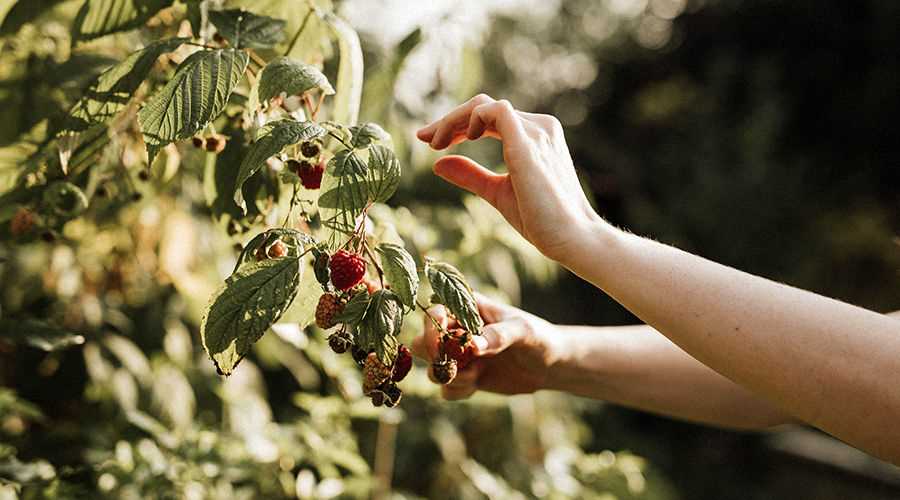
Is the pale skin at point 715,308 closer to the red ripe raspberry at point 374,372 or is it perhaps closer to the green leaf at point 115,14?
the red ripe raspberry at point 374,372

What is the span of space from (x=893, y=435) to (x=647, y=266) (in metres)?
0.27

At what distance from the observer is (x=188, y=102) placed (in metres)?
0.73

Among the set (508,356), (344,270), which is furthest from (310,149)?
(508,356)

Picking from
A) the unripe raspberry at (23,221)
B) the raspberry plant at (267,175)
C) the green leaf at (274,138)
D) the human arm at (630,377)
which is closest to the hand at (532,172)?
the raspberry plant at (267,175)

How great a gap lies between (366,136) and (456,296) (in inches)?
6.8

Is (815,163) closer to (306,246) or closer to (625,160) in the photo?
(625,160)

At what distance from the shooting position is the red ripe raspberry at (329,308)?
0.72 meters

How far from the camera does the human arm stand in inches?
45.8

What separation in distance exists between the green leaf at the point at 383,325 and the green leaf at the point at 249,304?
0.07 m

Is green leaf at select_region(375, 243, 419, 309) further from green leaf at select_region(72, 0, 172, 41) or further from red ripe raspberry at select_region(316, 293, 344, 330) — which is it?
green leaf at select_region(72, 0, 172, 41)

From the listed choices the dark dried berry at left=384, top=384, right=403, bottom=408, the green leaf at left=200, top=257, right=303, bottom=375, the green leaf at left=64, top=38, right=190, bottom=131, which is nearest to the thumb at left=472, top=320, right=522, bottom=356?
the dark dried berry at left=384, top=384, right=403, bottom=408

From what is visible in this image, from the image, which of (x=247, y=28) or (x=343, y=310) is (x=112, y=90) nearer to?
(x=247, y=28)

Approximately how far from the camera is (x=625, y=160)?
6.30 meters

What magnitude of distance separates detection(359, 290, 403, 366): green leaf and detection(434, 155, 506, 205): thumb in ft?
0.88
